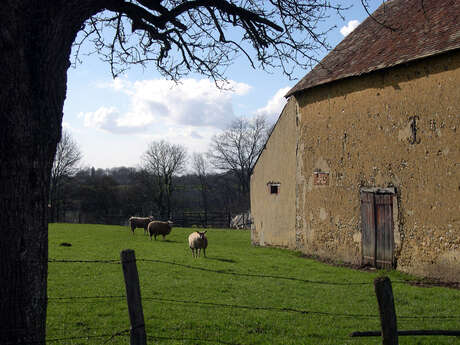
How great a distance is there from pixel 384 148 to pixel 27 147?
11.0 meters

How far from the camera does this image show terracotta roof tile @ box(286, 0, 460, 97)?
→ 11.9 metres

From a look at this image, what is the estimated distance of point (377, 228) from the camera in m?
13.1

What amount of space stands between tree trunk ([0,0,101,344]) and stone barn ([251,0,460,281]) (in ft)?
26.9

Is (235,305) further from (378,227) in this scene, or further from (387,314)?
(378,227)

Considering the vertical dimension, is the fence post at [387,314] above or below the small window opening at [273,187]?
below

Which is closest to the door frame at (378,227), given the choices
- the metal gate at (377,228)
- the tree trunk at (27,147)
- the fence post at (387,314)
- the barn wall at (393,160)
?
the metal gate at (377,228)

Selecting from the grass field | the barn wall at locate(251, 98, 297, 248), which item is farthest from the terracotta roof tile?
the grass field

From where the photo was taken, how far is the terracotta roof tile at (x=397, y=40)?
11852mm

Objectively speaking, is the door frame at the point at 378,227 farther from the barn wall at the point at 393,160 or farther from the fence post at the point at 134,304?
the fence post at the point at 134,304

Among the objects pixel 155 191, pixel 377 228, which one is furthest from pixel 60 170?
pixel 377 228

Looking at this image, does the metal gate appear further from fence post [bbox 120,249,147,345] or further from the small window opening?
fence post [bbox 120,249,147,345]

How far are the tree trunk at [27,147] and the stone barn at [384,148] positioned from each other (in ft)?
26.9

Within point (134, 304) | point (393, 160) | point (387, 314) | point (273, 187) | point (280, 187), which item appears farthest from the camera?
point (273, 187)

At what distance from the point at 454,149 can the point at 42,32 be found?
1005cm
